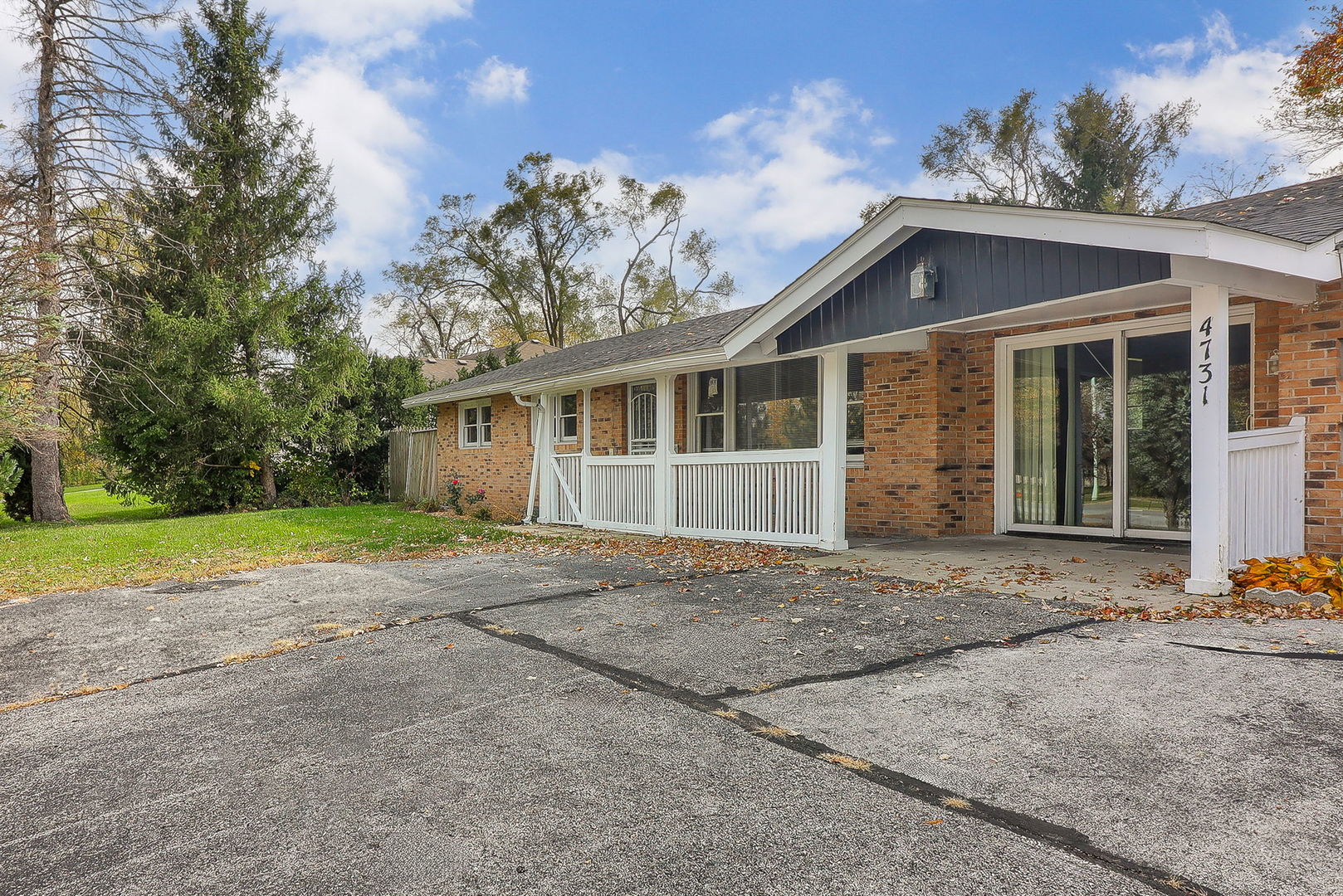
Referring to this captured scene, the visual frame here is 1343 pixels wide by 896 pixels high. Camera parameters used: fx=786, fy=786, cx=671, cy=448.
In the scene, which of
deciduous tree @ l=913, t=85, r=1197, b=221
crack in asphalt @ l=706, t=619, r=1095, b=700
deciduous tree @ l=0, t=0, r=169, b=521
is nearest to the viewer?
crack in asphalt @ l=706, t=619, r=1095, b=700

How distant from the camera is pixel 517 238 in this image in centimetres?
3478

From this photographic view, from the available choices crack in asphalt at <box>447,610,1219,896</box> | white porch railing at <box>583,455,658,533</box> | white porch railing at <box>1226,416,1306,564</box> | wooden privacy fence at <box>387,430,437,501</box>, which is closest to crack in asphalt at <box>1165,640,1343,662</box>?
white porch railing at <box>1226,416,1306,564</box>

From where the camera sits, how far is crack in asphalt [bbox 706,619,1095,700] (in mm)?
3979

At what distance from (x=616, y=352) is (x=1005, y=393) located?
20.1 ft

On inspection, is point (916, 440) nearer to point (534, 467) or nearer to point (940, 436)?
point (940, 436)

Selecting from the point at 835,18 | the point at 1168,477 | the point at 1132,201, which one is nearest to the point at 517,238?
the point at 835,18

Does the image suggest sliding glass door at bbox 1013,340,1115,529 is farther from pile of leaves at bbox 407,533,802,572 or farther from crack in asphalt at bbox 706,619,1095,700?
crack in asphalt at bbox 706,619,1095,700

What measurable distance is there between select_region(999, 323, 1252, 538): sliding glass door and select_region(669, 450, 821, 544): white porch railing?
8.28ft

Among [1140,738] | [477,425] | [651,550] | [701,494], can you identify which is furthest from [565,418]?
[1140,738]

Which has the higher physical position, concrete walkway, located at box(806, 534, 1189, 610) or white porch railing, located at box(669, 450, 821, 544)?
white porch railing, located at box(669, 450, 821, 544)

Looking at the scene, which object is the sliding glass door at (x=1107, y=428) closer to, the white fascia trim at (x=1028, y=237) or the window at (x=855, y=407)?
the window at (x=855, y=407)

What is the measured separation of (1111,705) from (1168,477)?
554 centimetres

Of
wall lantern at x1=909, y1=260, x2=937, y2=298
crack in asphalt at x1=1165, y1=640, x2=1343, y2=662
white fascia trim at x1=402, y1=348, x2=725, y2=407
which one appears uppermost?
wall lantern at x1=909, y1=260, x2=937, y2=298

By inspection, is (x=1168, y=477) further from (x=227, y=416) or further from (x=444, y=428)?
(x=227, y=416)
